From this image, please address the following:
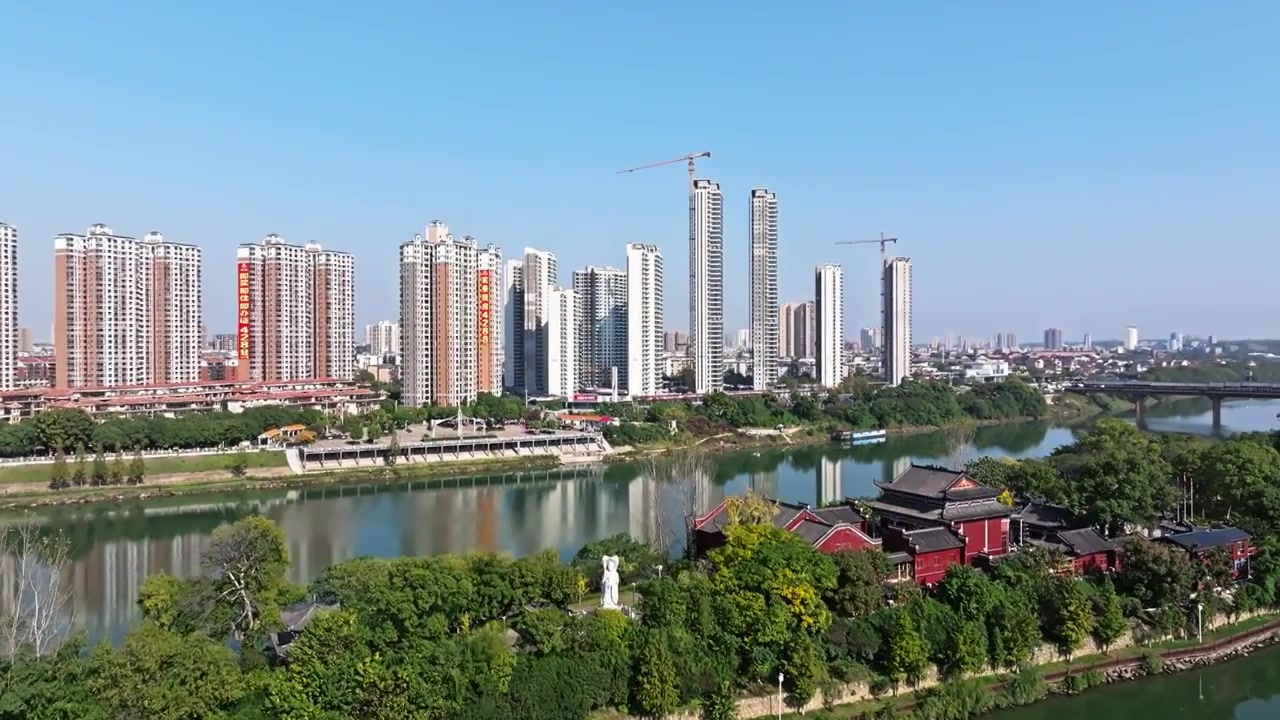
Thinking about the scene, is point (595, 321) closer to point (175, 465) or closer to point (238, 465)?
point (238, 465)

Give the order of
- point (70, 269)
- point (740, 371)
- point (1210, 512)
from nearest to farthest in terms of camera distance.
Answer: point (1210, 512), point (70, 269), point (740, 371)

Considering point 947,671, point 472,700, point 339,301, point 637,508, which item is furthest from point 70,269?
point 947,671

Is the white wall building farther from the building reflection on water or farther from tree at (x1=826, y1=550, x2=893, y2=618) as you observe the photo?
tree at (x1=826, y1=550, x2=893, y2=618)

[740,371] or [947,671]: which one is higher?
[740,371]

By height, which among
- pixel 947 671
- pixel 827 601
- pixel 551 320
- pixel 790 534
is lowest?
Result: pixel 947 671

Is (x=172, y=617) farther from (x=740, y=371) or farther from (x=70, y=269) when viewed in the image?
(x=740, y=371)

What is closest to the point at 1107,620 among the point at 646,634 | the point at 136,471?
the point at 646,634

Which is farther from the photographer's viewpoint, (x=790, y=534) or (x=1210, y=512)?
(x=1210, y=512)
